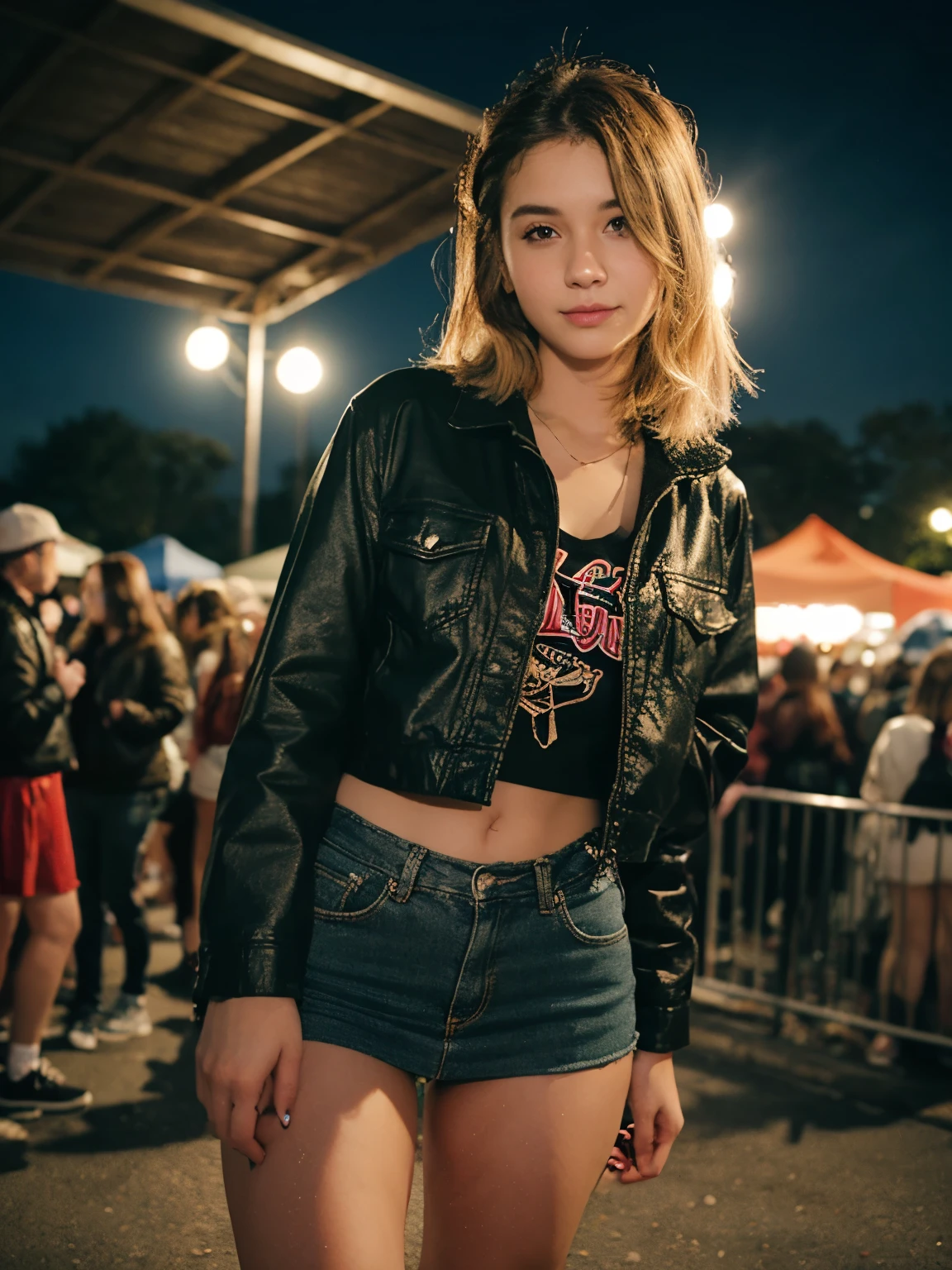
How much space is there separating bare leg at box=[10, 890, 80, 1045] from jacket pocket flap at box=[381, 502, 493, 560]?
12.9ft

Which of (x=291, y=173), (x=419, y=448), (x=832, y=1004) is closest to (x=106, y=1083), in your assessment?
(x=832, y=1004)

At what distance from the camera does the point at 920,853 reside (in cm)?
627

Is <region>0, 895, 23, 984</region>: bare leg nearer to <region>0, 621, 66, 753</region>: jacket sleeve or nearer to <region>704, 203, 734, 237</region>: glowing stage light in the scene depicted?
<region>0, 621, 66, 753</region>: jacket sleeve

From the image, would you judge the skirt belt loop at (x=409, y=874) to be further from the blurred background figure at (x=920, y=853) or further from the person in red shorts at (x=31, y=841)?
the blurred background figure at (x=920, y=853)

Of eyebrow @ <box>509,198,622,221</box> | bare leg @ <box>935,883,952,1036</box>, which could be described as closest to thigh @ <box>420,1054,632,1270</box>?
eyebrow @ <box>509,198,622,221</box>

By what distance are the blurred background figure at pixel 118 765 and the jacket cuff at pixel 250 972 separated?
4643mm

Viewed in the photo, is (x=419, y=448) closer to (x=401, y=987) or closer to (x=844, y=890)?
(x=401, y=987)

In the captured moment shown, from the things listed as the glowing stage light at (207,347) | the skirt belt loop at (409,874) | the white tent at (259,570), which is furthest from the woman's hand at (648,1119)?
the white tent at (259,570)

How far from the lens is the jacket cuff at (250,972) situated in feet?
5.04

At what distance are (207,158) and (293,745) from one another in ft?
33.1

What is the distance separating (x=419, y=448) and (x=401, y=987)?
30.9 inches

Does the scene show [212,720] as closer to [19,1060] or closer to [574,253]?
[19,1060]

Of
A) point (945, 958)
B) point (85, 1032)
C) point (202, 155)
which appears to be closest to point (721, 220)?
point (945, 958)

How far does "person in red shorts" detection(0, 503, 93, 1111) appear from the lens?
498 centimetres
